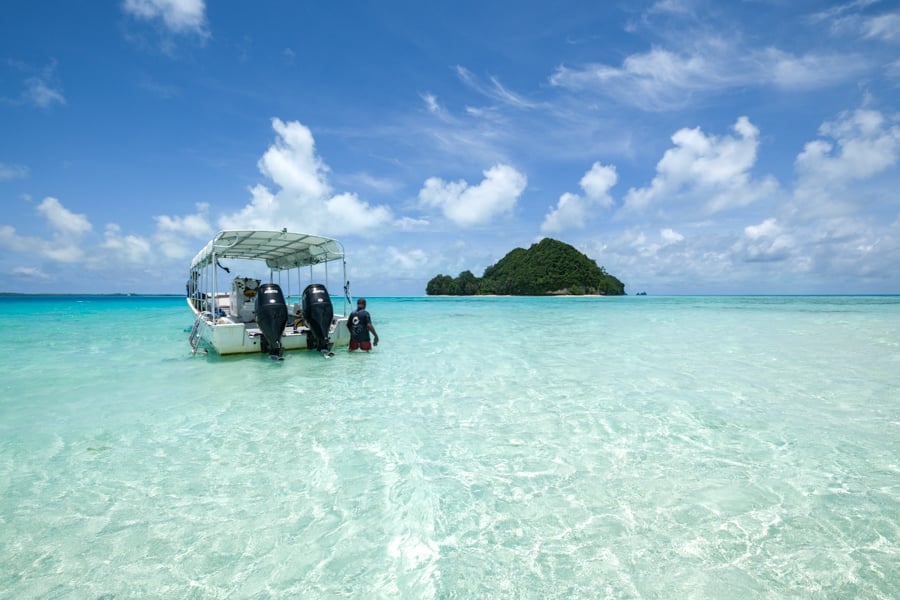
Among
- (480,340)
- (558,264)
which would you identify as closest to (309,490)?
(480,340)

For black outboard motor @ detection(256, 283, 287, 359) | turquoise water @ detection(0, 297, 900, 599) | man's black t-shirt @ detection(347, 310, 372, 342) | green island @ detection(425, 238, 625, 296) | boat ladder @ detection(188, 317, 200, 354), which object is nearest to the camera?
turquoise water @ detection(0, 297, 900, 599)

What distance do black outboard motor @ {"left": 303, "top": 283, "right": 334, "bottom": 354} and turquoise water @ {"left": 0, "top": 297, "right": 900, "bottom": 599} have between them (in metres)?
2.54

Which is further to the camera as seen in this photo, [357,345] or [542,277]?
[542,277]

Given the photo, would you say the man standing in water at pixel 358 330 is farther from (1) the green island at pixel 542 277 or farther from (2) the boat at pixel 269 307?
(1) the green island at pixel 542 277

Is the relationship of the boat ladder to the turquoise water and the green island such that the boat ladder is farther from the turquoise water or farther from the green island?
the green island

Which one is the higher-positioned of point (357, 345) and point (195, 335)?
point (195, 335)

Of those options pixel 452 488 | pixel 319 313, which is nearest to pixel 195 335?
pixel 319 313

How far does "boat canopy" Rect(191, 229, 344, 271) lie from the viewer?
10.1 m

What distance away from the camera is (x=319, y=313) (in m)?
10.3

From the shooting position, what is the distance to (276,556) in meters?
2.82

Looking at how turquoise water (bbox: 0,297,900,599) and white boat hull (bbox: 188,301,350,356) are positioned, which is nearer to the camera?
turquoise water (bbox: 0,297,900,599)

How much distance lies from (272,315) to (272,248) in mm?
2963

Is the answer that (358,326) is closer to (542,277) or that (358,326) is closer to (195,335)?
(195,335)

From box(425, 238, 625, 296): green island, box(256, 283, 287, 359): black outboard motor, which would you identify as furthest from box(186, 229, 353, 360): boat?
Answer: box(425, 238, 625, 296): green island
